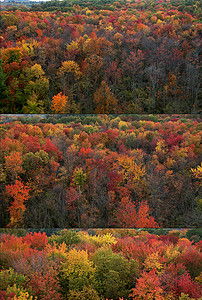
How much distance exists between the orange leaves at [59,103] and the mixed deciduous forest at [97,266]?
6.49 metres

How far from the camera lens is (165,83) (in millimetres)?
17703

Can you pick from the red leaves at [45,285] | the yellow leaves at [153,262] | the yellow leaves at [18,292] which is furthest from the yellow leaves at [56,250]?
the yellow leaves at [153,262]

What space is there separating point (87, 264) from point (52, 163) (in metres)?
5.35

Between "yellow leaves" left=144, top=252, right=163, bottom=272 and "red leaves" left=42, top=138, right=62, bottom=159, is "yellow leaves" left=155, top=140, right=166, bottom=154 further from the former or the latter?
"yellow leaves" left=144, top=252, right=163, bottom=272

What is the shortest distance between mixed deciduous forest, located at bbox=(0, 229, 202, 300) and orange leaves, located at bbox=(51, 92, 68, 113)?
6.49m

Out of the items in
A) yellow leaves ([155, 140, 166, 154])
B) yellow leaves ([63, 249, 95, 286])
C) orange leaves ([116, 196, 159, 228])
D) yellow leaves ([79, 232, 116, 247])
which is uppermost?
yellow leaves ([155, 140, 166, 154])

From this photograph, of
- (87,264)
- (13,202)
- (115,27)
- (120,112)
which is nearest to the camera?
(13,202)

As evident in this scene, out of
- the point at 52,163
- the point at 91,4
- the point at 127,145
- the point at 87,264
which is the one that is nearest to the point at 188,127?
the point at 127,145

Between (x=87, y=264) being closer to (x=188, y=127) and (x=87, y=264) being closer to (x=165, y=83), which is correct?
(x=188, y=127)

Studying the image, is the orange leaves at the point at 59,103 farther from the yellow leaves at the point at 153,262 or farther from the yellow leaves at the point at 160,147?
the yellow leaves at the point at 153,262

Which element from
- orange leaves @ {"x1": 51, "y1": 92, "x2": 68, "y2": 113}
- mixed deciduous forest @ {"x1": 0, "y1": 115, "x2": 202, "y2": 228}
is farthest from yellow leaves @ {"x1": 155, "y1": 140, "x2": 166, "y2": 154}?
orange leaves @ {"x1": 51, "y1": 92, "x2": 68, "y2": 113}

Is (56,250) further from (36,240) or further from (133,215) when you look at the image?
(133,215)

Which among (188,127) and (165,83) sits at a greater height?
(165,83)

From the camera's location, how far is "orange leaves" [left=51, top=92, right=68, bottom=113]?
16672mm
